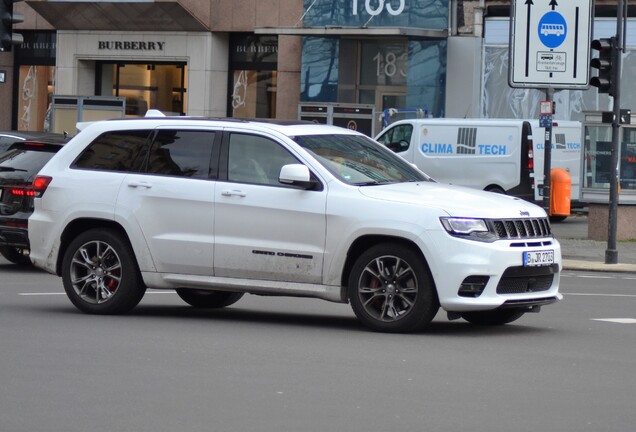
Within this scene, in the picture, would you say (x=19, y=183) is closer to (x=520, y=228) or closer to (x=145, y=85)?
(x=520, y=228)

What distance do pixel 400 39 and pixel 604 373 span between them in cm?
2802

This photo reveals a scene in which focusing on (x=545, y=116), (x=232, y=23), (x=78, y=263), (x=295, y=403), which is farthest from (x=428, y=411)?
(x=232, y=23)

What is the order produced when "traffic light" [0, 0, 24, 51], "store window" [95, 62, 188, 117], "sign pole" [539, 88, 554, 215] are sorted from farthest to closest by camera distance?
1. "store window" [95, 62, 188, 117]
2. "sign pole" [539, 88, 554, 215]
3. "traffic light" [0, 0, 24, 51]

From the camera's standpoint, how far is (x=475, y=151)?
101 ft

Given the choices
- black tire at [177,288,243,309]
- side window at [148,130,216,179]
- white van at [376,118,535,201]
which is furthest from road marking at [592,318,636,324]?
white van at [376,118,535,201]

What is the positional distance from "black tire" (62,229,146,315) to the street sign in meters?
13.4

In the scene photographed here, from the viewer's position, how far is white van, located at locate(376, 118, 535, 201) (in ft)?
99.5

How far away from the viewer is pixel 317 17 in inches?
1495

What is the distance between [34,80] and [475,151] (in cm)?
1827

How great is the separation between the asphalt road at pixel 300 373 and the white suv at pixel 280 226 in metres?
0.34

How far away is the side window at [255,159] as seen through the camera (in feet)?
39.8

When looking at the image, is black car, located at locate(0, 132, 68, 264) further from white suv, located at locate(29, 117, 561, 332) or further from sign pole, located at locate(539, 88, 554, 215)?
sign pole, located at locate(539, 88, 554, 215)

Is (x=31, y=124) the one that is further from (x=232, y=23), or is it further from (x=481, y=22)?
(x=481, y=22)

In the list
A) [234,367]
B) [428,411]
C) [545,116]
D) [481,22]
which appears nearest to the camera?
[428,411]
